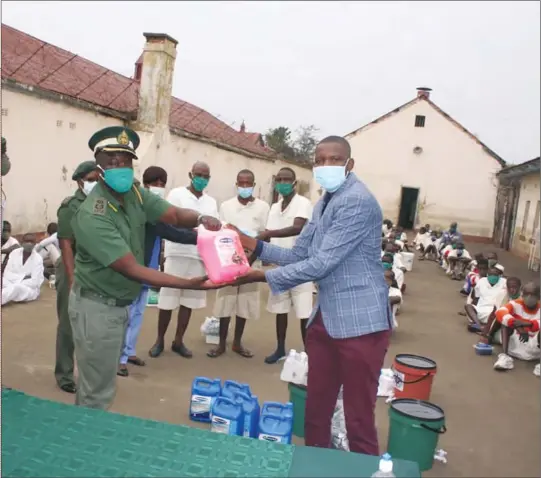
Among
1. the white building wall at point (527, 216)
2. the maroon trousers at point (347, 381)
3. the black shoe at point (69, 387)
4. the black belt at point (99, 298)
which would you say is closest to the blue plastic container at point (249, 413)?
the maroon trousers at point (347, 381)

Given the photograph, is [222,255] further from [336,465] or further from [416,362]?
[416,362]

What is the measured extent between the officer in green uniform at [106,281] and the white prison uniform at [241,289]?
2515 millimetres

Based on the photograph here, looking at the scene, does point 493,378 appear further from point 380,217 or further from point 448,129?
point 448,129

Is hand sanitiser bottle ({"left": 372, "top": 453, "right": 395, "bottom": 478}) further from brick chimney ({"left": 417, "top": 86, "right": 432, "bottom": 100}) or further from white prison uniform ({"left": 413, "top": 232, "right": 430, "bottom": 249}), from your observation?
brick chimney ({"left": 417, "top": 86, "right": 432, "bottom": 100})

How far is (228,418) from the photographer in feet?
11.4

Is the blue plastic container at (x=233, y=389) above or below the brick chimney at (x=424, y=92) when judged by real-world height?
below

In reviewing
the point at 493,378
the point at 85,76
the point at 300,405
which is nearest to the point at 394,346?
the point at 493,378

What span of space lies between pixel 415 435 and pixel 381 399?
114 centimetres

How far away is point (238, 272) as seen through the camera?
2975mm

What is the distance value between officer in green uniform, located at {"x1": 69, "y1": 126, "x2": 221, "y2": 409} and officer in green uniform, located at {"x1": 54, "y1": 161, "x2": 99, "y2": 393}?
42.8 inches

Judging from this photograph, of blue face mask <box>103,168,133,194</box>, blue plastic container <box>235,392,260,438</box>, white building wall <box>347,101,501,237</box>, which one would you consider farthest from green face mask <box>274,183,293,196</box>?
white building wall <box>347,101,501,237</box>

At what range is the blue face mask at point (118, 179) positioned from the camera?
2848 mm

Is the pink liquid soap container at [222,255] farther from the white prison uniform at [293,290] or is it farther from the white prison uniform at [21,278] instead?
the white prison uniform at [21,278]

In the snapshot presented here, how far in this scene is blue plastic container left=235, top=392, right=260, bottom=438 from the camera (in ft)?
11.6
